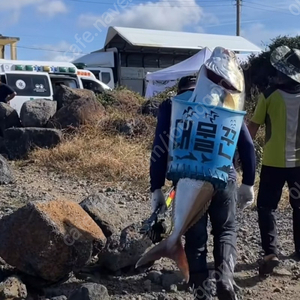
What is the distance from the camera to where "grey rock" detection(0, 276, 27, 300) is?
12.3 feet

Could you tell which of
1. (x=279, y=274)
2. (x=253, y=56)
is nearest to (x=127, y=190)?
(x=279, y=274)

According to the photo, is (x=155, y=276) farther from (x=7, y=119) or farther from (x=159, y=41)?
(x=159, y=41)

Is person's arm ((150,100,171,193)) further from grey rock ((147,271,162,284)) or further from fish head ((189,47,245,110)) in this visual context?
grey rock ((147,271,162,284))

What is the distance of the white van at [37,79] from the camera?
48.7ft

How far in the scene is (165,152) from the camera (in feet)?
12.0

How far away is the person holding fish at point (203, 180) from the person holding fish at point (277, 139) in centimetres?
78

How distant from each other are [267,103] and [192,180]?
1351 millimetres

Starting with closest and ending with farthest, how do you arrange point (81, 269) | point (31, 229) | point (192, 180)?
point (192, 180) → point (31, 229) → point (81, 269)

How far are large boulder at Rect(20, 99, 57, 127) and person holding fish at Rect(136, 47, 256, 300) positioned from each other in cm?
728

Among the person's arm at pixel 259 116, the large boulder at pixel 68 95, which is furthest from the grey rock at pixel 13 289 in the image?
the large boulder at pixel 68 95

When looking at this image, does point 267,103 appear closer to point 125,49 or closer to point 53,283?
point 53,283

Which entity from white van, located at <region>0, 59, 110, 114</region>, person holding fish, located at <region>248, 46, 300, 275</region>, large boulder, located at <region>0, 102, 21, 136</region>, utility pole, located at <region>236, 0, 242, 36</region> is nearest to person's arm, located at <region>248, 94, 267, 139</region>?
person holding fish, located at <region>248, 46, 300, 275</region>

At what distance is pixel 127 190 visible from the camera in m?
7.83

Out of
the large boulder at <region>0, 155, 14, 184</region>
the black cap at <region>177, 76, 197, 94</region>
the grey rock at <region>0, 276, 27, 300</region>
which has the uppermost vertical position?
the black cap at <region>177, 76, 197, 94</region>
